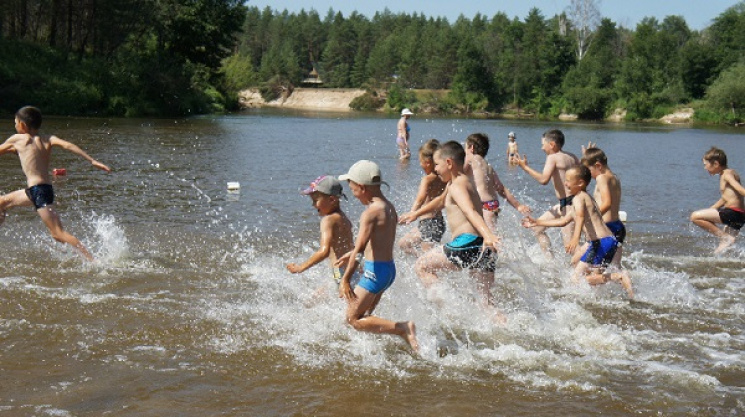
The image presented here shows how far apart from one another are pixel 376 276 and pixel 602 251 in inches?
128

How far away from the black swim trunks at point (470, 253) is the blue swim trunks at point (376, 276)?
95 centimetres

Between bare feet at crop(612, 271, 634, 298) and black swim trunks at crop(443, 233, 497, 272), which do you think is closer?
black swim trunks at crop(443, 233, 497, 272)

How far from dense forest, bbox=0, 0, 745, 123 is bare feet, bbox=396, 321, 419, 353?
32350 mm

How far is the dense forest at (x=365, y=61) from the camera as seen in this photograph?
40.6 metres

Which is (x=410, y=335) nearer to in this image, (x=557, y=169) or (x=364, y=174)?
(x=364, y=174)

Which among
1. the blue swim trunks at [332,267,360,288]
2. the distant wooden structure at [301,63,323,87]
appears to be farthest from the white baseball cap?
the distant wooden structure at [301,63,323,87]

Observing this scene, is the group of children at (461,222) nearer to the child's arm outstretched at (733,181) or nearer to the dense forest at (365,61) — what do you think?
the child's arm outstretched at (733,181)

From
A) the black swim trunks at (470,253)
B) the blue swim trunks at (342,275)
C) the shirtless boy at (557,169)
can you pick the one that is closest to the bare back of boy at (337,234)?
the blue swim trunks at (342,275)

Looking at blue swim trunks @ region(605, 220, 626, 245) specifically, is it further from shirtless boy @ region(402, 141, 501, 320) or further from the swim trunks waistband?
shirtless boy @ region(402, 141, 501, 320)

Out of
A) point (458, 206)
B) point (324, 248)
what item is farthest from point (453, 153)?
point (324, 248)

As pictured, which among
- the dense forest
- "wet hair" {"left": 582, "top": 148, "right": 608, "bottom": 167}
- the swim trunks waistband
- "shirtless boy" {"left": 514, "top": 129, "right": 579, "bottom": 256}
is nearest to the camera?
"wet hair" {"left": 582, "top": 148, "right": 608, "bottom": 167}

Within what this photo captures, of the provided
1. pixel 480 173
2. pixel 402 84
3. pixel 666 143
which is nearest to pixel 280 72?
pixel 402 84

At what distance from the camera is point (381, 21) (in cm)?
14825

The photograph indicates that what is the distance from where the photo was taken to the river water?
538 cm
